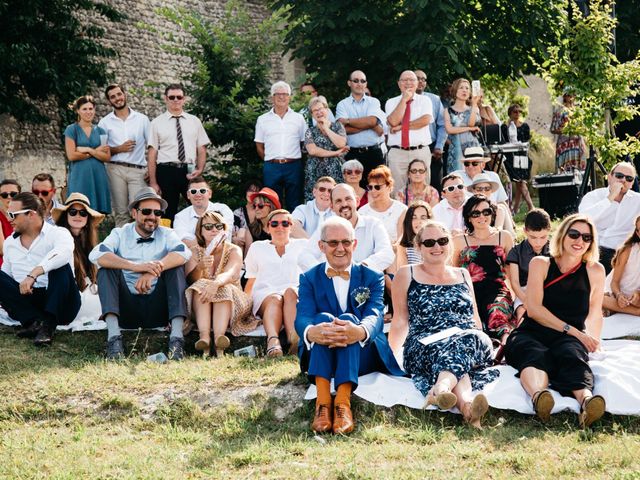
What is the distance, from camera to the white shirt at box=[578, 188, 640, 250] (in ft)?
27.6

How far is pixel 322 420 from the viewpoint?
17.9 feet

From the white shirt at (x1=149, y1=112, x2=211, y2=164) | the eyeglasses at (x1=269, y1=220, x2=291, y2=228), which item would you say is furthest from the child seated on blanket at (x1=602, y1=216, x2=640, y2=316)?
the white shirt at (x1=149, y1=112, x2=211, y2=164)

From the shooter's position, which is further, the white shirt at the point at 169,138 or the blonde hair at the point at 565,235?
the white shirt at the point at 169,138

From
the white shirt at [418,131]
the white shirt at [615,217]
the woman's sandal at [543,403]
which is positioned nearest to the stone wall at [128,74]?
the white shirt at [418,131]

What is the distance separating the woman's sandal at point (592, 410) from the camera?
532 centimetres

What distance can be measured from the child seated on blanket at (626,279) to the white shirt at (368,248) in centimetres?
189

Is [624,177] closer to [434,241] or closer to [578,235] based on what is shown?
[578,235]

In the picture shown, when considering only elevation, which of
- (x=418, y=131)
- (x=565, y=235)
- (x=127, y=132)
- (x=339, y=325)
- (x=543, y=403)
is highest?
(x=127, y=132)

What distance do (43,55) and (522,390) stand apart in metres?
13.4

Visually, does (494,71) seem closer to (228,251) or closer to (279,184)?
(279,184)

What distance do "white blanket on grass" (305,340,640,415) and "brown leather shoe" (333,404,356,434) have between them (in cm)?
30

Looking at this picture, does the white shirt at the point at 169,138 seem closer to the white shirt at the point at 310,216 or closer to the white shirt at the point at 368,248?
the white shirt at the point at 310,216

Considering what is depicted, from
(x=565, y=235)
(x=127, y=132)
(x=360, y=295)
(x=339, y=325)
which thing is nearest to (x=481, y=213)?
(x=565, y=235)

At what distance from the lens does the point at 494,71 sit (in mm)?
13945
